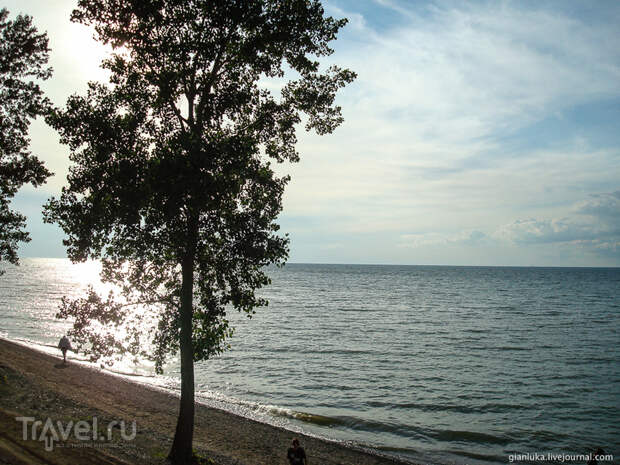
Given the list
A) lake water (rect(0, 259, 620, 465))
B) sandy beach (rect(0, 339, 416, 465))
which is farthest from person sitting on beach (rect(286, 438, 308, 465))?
lake water (rect(0, 259, 620, 465))

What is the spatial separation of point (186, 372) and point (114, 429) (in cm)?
805

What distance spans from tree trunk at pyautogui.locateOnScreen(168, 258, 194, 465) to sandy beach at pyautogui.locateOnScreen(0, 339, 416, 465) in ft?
2.90

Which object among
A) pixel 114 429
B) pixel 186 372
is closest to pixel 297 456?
pixel 186 372

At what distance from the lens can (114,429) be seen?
62.1 ft

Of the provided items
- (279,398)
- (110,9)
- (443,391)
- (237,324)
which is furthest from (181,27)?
(237,324)

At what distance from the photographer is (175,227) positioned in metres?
12.3

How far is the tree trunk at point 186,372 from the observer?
44.9ft

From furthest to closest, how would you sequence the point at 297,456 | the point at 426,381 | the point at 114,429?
the point at 426,381 → the point at 114,429 → the point at 297,456

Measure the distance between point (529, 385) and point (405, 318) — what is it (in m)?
35.7

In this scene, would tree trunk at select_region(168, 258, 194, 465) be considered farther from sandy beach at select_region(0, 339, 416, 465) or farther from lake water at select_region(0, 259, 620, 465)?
lake water at select_region(0, 259, 620, 465)

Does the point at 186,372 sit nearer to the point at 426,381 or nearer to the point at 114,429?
the point at 114,429

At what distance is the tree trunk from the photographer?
1369cm

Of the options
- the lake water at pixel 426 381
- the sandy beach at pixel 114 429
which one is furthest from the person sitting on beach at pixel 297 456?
the lake water at pixel 426 381

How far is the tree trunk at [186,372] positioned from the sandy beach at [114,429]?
884mm
